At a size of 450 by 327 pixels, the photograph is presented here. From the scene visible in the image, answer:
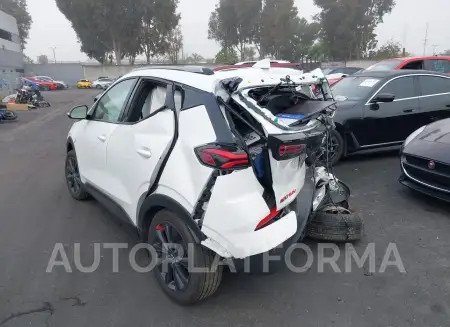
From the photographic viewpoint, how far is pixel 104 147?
3.57 meters

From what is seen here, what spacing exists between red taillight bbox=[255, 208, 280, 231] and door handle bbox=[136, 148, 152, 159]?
0.99 meters

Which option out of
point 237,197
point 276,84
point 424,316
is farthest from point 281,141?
point 424,316

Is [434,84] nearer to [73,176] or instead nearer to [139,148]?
[139,148]

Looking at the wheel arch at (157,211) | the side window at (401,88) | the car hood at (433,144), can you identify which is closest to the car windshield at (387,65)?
the side window at (401,88)

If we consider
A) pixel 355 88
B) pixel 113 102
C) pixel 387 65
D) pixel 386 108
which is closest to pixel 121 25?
pixel 387 65

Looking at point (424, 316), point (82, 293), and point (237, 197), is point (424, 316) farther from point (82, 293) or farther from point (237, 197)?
point (82, 293)

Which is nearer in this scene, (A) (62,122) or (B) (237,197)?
(B) (237,197)

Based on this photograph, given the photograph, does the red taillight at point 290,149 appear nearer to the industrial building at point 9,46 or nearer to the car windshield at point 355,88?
the car windshield at point 355,88

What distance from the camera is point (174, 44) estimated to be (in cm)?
5481

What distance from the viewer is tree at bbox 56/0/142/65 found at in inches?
1689

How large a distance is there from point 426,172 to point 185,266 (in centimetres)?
318

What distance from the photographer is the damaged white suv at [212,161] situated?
2314mm

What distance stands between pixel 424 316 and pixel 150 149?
228cm

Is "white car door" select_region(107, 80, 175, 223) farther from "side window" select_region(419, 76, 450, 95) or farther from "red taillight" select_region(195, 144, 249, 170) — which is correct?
"side window" select_region(419, 76, 450, 95)
